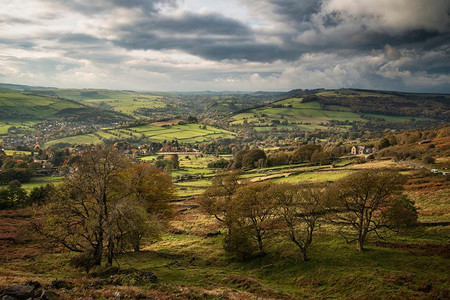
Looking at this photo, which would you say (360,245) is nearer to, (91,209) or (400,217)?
(400,217)

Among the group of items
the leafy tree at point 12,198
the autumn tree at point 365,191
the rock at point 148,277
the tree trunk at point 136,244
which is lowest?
the leafy tree at point 12,198

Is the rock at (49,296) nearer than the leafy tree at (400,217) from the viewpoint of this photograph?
Yes

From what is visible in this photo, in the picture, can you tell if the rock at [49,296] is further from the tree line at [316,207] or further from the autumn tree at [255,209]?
the autumn tree at [255,209]

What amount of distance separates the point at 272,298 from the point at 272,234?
15225 mm

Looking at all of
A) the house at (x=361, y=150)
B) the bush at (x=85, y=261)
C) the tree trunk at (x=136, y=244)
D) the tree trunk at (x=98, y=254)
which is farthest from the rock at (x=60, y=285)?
the house at (x=361, y=150)

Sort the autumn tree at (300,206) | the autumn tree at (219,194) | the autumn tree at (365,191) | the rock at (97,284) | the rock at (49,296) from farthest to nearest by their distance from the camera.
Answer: the autumn tree at (219,194)
the autumn tree at (300,206)
the autumn tree at (365,191)
the rock at (97,284)
the rock at (49,296)

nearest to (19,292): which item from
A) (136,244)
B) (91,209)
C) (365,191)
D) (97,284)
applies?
(97,284)

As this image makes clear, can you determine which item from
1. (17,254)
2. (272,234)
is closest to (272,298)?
(272,234)

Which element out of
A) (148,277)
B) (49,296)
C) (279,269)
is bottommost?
(279,269)

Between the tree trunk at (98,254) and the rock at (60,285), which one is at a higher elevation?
the rock at (60,285)

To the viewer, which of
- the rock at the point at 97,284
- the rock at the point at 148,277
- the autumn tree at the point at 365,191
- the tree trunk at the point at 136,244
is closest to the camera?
the rock at the point at 97,284

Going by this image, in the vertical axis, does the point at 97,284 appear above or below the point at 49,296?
below

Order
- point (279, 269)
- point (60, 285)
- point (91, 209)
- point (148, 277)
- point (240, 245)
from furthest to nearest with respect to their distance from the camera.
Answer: point (240, 245) → point (279, 269) → point (91, 209) → point (148, 277) → point (60, 285)

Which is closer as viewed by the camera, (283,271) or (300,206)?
(283,271)
